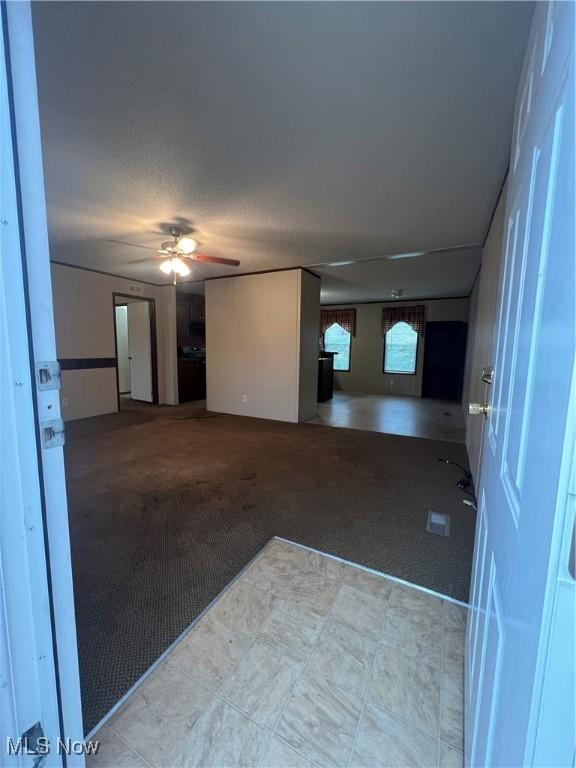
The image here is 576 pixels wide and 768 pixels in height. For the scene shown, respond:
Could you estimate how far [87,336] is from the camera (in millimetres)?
5262

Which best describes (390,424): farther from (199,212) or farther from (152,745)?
(152,745)

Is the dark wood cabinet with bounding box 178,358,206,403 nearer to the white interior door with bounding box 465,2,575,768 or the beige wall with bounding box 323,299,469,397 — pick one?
the beige wall with bounding box 323,299,469,397

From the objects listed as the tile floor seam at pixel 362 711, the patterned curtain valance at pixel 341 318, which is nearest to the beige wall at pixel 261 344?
the patterned curtain valance at pixel 341 318

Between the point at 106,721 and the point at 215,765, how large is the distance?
40cm

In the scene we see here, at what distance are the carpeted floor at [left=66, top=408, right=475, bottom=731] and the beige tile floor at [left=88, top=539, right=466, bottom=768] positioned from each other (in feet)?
0.42

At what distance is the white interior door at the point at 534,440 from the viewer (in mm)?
392

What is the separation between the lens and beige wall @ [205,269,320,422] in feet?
16.3

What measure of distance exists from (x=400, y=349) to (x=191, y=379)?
509 centimetres

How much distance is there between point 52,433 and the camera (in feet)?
2.36

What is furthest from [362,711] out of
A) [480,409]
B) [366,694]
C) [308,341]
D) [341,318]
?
[341,318]

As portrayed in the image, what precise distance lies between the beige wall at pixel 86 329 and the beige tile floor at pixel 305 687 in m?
4.83

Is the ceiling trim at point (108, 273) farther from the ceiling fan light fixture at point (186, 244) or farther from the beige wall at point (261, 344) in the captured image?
the ceiling fan light fixture at point (186, 244)

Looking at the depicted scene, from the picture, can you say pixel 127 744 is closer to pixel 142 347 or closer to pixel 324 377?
pixel 324 377

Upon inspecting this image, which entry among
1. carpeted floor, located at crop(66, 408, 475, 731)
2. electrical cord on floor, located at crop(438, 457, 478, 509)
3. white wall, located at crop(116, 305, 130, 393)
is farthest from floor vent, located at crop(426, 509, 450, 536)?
white wall, located at crop(116, 305, 130, 393)
